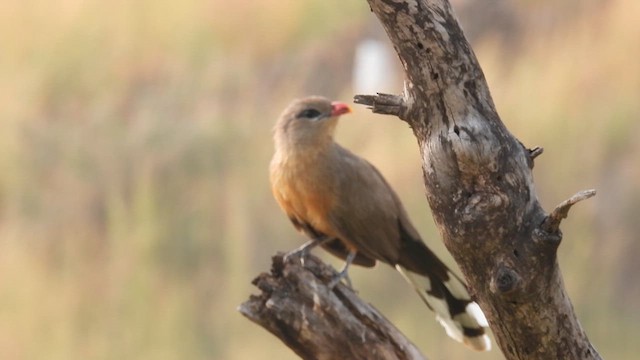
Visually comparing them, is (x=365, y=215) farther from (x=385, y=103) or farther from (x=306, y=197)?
(x=385, y=103)

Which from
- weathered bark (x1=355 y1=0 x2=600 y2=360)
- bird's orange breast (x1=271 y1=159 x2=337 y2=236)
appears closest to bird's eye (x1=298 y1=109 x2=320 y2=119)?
bird's orange breast (x1=271 y1=159 x2=337 y2=236)

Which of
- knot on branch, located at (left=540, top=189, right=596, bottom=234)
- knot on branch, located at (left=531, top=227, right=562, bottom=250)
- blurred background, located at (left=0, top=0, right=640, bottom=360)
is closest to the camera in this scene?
knot on branch, located at (left=540, top=189, right=596, bottom=234)

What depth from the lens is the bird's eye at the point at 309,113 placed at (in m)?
3.21

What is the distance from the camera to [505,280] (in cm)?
191

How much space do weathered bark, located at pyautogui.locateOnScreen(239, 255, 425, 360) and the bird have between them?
11.8 inches

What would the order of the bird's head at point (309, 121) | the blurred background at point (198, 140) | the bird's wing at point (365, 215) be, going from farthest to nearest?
the blurred background at point (198, 140)
the bird's head at point (309, 121)
the bird's wing at point (365, 215)

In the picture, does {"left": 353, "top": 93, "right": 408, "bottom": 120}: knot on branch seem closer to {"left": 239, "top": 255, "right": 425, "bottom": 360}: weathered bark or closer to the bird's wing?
{"left": 239, "top": 255, "right": 425, "bottom": 360}: weathered bark

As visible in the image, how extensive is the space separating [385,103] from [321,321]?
2.82ft

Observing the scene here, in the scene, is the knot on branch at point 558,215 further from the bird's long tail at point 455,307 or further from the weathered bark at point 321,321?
the bird's long tail at point 455,307

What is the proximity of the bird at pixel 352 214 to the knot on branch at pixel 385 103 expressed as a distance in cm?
109

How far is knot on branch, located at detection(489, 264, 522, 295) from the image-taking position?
191 cm

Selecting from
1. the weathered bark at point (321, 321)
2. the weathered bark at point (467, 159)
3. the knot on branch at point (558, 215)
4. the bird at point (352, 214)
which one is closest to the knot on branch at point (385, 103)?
the weathered bark at point (467, 159)

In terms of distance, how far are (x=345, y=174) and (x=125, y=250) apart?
109 cm

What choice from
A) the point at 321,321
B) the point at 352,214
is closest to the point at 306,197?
the point at 352,214
